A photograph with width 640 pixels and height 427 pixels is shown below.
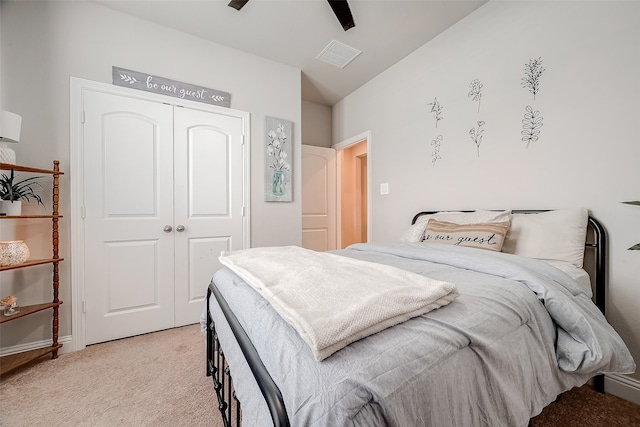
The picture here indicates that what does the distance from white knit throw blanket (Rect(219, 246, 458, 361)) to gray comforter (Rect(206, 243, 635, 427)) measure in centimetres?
4

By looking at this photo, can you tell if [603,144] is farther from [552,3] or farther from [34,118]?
[34,118]

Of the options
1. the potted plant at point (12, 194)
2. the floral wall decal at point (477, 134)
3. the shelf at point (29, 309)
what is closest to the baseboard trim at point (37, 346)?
the shelf at point (29, 309)

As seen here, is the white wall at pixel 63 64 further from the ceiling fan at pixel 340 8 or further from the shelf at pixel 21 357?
the ceiling fan at pixel 340 8

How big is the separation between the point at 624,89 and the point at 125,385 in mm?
3340

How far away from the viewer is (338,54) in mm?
2709

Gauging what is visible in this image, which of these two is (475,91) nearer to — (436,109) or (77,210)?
(436,109)

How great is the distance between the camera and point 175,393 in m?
1.43

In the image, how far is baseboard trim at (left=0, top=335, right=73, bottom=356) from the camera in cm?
180

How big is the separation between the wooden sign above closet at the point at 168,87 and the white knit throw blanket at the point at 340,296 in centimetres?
207

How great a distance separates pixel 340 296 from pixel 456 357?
1.09 ft

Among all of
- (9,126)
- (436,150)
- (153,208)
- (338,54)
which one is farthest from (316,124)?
(9,126)

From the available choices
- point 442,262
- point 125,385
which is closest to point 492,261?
point 442,262

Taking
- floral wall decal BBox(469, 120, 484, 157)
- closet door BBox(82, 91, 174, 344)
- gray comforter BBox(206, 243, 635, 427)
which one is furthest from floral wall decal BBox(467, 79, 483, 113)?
closet door BBox(82, 91, 174, 344)

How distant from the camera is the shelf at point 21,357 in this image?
1622mm
